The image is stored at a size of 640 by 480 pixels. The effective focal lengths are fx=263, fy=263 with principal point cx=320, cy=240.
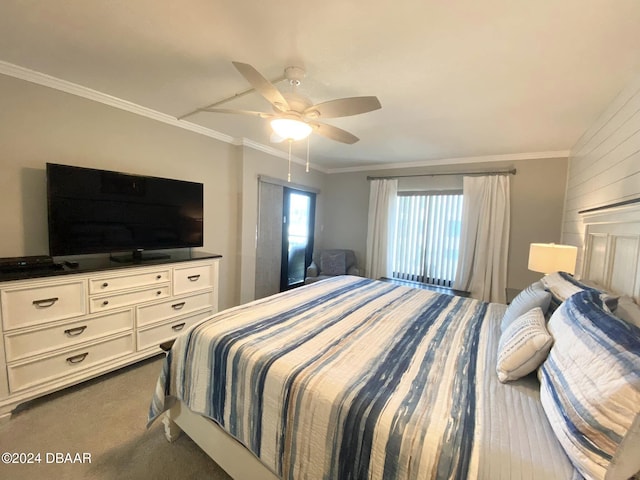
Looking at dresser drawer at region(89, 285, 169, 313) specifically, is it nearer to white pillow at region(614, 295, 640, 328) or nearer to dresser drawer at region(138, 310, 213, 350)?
dresser drawer at region(138, 310, 213, 350)

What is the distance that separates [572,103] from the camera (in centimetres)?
207

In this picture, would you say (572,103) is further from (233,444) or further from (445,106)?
(233,444)

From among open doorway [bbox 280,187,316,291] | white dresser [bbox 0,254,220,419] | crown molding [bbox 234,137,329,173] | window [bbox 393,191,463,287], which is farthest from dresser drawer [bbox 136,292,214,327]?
window [bbox 393,191,463,287]

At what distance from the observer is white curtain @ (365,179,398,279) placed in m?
4.39

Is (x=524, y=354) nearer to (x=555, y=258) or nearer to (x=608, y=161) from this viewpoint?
(x=555, y=258)

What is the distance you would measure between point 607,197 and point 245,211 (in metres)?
3.61

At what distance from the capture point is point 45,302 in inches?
73.1

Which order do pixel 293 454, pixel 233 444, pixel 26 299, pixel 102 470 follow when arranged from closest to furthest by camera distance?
pixel 293 454, pixel 233 444, pixel 102 470, pixel 26 299

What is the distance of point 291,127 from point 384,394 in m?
1.68

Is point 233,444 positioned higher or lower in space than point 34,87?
lower

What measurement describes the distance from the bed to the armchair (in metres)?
A: 2.41

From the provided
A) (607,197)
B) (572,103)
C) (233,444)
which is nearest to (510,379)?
(233,444)

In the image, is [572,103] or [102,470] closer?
[102,470]

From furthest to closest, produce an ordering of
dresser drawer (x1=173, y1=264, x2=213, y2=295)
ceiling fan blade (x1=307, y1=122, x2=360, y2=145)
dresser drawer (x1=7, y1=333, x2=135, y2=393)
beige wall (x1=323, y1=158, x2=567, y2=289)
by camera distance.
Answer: beige wall (x1=323, y1=158, x2=567, y2=289), dresser drawer (x1=173, y1=264, x2=213, y2=295), ceiling fan blade (x1=307, y1=122, x2=360, y2=145), dresser drawer (x1=7, y1=333, x2=135, y2=393)
